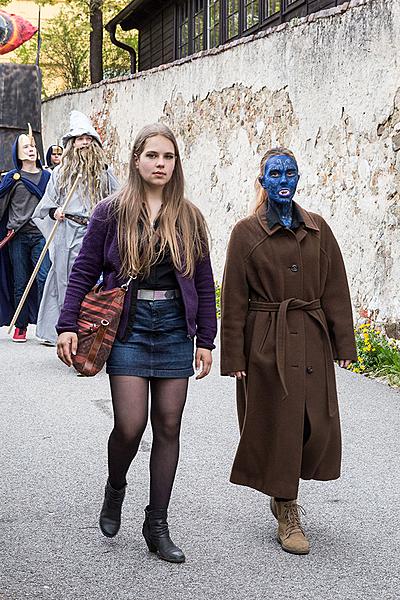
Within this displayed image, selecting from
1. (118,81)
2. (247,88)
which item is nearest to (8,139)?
(118,81)

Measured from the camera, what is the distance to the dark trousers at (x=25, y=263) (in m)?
11.1

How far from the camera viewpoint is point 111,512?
4742 millimetres

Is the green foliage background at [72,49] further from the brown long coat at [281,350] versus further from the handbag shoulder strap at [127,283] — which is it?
the handbag shoulder strap at [127,283]

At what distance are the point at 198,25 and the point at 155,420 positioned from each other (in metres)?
22.5

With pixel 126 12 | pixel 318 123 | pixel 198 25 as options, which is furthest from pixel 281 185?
pixel 126 12

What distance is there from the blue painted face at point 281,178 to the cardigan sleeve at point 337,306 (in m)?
0.22

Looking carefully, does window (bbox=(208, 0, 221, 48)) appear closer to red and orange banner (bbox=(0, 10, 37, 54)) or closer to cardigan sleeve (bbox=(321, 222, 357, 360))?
red and orange banner (bbox=(0, 10, 37, 54))

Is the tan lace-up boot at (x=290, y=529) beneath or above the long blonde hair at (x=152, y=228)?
beneath

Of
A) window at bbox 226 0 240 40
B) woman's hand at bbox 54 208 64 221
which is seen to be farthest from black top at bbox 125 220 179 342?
window at bbox 226 0 240 40

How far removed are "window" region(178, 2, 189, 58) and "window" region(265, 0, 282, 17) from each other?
A: 21.2 ft

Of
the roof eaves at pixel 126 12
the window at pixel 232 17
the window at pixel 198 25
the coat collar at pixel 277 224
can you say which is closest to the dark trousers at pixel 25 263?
the coat collar at pixel 277 224

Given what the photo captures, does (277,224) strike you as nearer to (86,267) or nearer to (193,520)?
(86,267)

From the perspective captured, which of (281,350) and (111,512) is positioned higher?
(281,350)

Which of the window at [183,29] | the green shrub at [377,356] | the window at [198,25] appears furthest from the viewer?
the window at [183,29]
